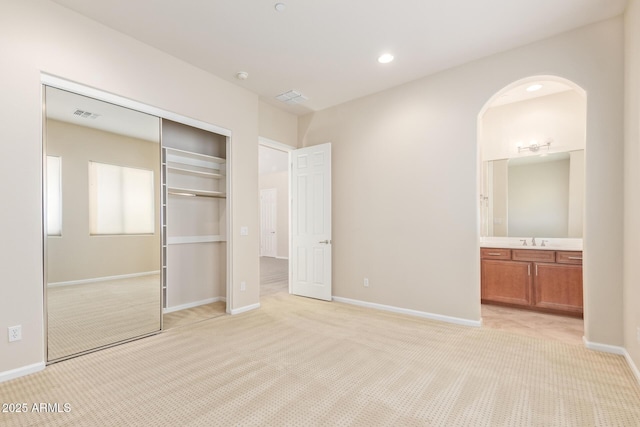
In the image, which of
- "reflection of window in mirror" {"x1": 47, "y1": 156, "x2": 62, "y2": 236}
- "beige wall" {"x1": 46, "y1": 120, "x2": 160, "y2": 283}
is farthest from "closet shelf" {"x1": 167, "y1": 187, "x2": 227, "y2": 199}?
"reflection of window in mirror" {"x1": 47, "y1": 156, "x2": 62, "y2": 236}

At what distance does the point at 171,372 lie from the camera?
2.50 metres

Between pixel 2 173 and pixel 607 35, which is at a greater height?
pixel 607 35

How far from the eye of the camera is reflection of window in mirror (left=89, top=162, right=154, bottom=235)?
304 cm

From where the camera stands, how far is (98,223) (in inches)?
121

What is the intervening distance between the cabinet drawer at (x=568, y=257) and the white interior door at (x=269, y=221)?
8.04 metres

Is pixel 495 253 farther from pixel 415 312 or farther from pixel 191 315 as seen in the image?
pixel 191 315

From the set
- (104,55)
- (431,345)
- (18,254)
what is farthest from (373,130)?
(18,254)

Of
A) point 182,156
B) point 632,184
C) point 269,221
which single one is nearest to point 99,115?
point 182,156

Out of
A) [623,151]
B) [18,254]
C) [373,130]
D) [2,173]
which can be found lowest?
[18,254]

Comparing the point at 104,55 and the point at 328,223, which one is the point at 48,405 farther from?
the point at 328,223

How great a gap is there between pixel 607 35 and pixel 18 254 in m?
5.50

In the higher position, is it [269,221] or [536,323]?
[269,221]

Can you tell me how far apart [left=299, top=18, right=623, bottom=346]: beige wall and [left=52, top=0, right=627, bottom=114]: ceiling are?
28 centimetres

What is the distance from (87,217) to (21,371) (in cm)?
134
